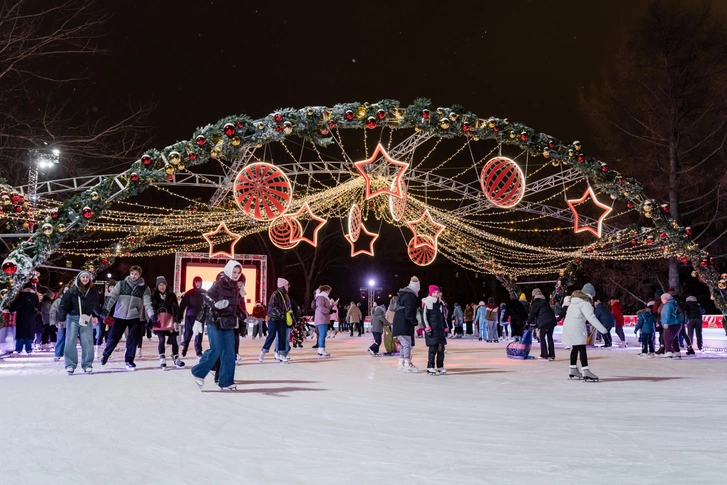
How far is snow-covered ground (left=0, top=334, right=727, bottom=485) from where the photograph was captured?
394 cm

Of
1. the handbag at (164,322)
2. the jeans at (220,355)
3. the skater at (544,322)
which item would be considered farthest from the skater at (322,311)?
the jeans at (220,355)

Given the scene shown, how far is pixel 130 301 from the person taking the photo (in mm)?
10625

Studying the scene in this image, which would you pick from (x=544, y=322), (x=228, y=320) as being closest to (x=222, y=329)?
(x=228, y=320)

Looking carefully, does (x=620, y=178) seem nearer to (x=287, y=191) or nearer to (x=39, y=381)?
(x=287, y=191)

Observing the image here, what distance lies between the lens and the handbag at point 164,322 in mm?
Answer: 11297

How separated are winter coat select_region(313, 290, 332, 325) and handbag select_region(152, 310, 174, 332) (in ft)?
13.4

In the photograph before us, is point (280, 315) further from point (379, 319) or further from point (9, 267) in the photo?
point (9, 267)

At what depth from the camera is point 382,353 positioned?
50.7 ft

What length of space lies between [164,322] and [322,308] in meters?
4.32

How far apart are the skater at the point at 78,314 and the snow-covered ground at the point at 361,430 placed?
24.1 inches

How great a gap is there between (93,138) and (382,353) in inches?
310

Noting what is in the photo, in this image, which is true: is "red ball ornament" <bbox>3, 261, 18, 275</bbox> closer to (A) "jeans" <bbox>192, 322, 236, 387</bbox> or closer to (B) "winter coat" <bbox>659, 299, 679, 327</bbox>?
(A) "jeans" <bbox>192, 322, 236, 387</bbox>

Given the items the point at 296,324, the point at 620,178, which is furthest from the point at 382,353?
the point at 620,178

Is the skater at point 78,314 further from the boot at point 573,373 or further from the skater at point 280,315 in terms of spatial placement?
the boot at point 573,373
